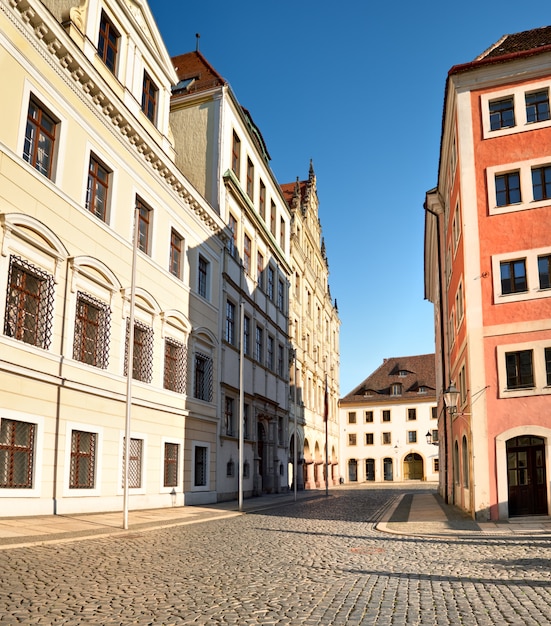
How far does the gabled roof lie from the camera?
78500 millimetres

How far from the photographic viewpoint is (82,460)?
63.0 ft

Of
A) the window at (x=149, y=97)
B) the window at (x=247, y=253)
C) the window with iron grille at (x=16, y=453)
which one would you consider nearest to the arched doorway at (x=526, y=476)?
the window with iron grille at (x=16, y=453)

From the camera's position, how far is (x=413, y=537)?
15242 mm

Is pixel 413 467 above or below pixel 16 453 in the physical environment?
below

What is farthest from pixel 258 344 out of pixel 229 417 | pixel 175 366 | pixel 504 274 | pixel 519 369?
pixel 519 369

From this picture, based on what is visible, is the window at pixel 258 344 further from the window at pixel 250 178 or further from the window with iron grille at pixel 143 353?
the window with iron grille at pixel 143 353

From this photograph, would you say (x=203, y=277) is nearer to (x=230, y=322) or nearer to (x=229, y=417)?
(x=230, y=322)

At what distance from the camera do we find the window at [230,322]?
32.8 m

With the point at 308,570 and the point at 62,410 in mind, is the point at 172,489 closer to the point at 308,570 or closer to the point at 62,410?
the point at 62,410

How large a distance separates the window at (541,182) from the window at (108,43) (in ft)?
47.9

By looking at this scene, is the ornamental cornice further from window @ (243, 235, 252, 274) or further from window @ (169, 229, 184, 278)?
window @ (243, 235, 252, 274)

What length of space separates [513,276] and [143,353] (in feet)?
41.7

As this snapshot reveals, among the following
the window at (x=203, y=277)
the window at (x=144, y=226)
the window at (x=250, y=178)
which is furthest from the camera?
the window at (x=250, y=178)

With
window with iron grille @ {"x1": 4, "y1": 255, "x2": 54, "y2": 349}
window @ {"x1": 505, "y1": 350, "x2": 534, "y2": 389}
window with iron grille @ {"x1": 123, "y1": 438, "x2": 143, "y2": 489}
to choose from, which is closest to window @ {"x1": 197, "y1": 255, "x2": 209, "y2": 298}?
window with iron grille @ {"x1": 123, "y1": 438, "x2": 143, "y2": 489}
